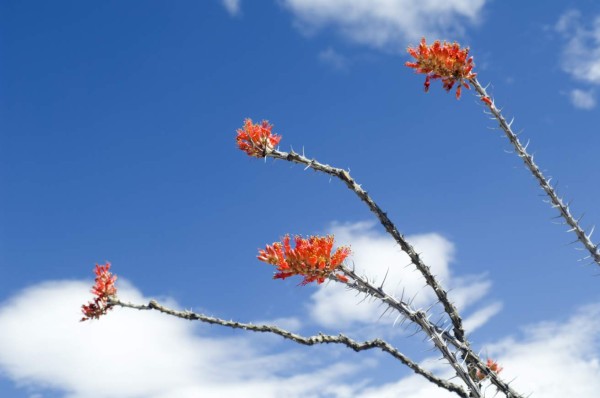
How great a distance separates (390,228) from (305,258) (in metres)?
1.16

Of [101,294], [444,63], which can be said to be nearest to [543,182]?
[444,63]

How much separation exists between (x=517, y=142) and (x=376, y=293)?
112 inches

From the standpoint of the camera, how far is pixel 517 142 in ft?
27.1

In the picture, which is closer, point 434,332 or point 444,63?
point 434,332

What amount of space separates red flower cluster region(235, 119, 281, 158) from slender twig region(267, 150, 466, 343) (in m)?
0.10

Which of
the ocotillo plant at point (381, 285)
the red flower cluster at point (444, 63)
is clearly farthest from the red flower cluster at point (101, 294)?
the red flower cluster at point (444, 63)

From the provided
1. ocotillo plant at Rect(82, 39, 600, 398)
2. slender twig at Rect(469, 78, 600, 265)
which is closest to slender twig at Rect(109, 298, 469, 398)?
ocotillo plant at Rect(82, 39, 600, 398)

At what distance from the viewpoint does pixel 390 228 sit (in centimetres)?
720

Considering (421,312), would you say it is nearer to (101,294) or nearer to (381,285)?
(381,285)

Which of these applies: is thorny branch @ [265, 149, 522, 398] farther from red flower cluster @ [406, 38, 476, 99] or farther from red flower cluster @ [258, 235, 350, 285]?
red flower cluster @ [406, 38, 476, 99]

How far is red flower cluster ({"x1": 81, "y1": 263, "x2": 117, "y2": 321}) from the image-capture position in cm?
775

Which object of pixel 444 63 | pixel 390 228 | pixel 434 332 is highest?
pixel 444 63

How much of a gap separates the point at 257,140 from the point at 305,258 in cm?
163

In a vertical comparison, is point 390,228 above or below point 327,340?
above
